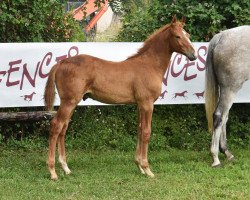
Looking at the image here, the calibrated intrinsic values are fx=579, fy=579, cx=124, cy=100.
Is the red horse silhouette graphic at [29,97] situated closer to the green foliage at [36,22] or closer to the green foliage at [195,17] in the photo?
the green foliage at [36,22]

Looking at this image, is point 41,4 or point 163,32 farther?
point 41,4

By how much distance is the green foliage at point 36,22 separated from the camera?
9.26m

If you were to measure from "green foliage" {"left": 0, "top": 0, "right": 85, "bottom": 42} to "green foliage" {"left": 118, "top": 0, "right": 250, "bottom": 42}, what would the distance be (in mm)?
1107

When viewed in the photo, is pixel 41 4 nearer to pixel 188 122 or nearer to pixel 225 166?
pixel 188 122

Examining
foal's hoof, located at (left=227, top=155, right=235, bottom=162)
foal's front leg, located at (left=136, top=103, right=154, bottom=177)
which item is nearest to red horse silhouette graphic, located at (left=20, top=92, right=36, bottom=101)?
foal's front leg, located at (left=136, top=103, right=154, bottom=177)

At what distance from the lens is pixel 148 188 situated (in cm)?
676

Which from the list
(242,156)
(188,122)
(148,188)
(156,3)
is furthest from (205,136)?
(148,188)

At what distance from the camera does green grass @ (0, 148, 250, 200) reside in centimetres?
654

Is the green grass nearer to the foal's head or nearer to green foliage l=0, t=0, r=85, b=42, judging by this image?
the foal's head

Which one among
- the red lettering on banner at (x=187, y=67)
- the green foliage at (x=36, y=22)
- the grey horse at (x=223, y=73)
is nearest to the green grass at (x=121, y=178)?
the grey horse at (x=223, y=73)

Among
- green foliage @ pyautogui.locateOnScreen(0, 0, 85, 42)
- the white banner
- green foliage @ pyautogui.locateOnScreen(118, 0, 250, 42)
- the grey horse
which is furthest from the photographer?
green foliage @ pyautogui.locateOnScreen(118, 0, 250, 42)

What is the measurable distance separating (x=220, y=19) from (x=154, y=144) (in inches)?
95.1

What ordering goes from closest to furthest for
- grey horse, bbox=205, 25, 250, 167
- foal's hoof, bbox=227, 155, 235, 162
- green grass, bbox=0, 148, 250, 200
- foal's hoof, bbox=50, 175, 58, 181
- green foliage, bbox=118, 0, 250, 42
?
green grass, bbox=0, 148, 250, 200 < foal's hoof, bbox=50, 175, 58, 181 < grey horse, bbox=205, 25, 250, 167 < foal's hoof, bbox=227, 155, 235, 162 < green foliage, bbox=118, 0, 250, 42

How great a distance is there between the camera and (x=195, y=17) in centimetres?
989
